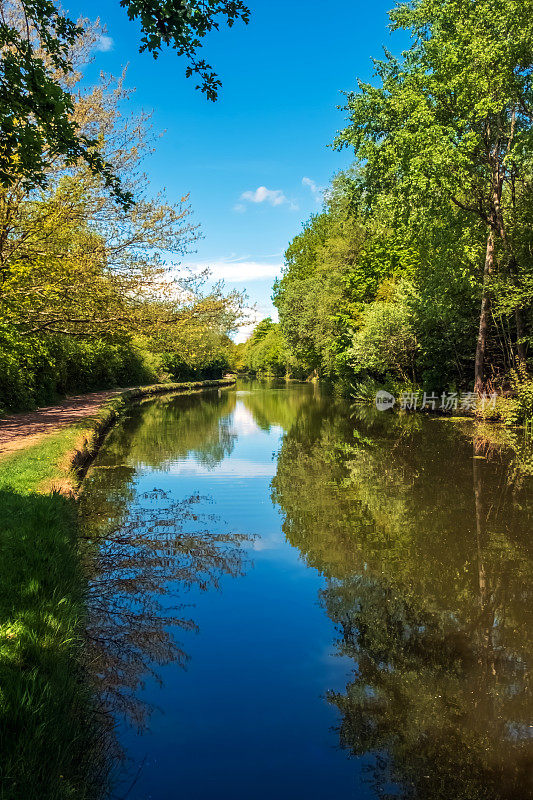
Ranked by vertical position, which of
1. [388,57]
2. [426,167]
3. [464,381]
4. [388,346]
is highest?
[388,57]

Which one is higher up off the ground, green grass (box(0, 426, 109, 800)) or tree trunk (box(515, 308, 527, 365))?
tree trunk (box(515, 308, 527, 365))

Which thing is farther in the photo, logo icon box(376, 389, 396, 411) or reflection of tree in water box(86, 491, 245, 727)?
logo icon box(376, 389, 396, 411)

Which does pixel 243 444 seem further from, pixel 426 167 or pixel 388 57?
pixel 388 57

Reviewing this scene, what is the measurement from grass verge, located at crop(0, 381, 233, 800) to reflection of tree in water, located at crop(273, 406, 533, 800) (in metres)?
1.95

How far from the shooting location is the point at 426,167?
16.2 m

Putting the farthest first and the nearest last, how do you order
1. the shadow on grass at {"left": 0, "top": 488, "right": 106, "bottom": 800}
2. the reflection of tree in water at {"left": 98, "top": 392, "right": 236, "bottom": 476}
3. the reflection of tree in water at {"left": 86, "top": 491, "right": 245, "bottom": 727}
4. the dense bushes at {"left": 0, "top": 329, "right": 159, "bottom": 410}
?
the dense bushes at {"left": 0, "top": 329, "right": 159, "bottom": 410}, the reflection of tree in water at {"left": 98, "top": 392, "right": 236, "bottom": 476}, the reflection of tree in water at {"left": 86, "top": 491, "right": 245, "bottom": 727}, the shadow on grass at {"left": 0, "top": 488, "right": 106, "bottom": 800}

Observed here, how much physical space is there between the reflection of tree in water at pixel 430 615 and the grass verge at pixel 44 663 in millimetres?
1946

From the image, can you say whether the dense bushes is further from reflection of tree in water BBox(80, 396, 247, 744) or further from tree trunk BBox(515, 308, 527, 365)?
tree trunk BBox(515, 308, 527, 365)

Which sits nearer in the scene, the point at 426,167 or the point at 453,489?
the point at 453,489

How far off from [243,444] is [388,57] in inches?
609

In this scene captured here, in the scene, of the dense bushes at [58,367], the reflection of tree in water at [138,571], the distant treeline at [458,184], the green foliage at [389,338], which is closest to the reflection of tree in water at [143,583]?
the reflection of tree in water at [138,571]

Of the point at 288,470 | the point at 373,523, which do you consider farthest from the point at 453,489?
the point at 288,470

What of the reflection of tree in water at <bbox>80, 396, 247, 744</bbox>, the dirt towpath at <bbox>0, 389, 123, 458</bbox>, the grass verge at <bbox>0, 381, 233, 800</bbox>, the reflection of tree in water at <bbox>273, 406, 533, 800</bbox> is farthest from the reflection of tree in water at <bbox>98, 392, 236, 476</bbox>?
the grass verge at <bbox>0, 381, 233, 800</bbox>

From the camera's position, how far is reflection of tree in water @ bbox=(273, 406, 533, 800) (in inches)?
138
